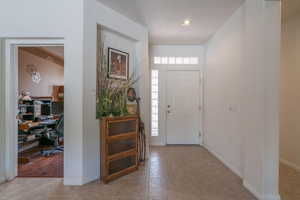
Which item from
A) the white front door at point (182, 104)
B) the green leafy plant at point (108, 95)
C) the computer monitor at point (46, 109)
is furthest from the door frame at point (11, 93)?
the white front door at point (182, 104)

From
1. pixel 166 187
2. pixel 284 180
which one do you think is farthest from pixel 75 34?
pixel 284 180

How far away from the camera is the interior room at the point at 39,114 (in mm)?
3258

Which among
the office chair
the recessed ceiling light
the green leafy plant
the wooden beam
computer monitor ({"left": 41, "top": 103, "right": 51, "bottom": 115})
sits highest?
the recessed ceiling light

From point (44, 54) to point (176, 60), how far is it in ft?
12.0

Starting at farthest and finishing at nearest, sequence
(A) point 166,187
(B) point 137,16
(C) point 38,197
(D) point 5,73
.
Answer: (B) point 137,16, (D) point 5,73, (A) point 166,187, (C) point 38,197

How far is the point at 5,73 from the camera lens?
2547 millimetres

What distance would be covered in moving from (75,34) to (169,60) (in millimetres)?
2593

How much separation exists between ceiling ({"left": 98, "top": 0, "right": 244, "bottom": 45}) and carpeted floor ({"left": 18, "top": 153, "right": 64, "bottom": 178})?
107 inches

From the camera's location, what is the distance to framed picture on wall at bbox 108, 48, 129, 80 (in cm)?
294

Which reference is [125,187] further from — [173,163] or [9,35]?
[9,35]

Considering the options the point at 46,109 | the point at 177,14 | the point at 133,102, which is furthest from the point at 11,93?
the point at 177,14

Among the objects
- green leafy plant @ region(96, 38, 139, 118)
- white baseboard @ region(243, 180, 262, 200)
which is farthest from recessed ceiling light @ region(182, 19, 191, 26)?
white baseboard @ region(243, 180, 262, 200)

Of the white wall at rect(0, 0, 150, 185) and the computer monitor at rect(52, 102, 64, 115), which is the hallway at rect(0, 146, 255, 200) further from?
the computer monitor at rect(52, 102, 64, 115)

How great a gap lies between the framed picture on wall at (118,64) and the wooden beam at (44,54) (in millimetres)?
2721
